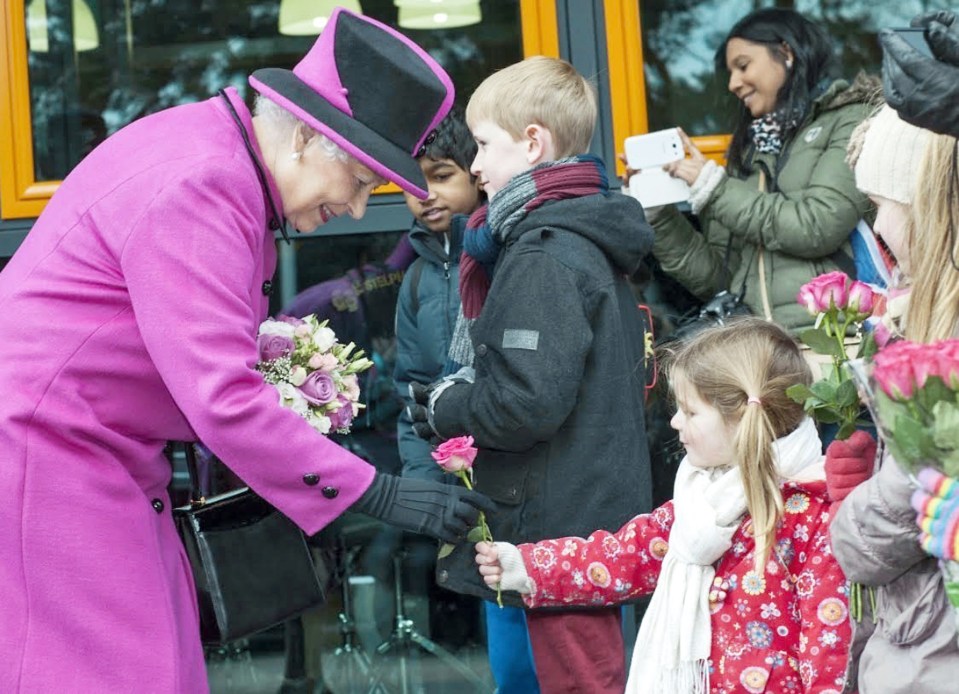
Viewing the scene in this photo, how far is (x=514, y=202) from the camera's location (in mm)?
3762

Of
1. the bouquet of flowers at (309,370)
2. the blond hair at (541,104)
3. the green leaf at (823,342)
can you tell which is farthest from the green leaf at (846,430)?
the blond hair at (541,104)

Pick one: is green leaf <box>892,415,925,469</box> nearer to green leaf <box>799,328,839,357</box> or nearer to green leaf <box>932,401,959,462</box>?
green leaf <box>932,401,959,462</box>

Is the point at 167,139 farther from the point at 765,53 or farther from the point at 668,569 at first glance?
the point at 765,53

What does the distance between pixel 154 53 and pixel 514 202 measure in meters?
1.66

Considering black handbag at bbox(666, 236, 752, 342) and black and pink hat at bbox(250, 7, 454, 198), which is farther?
black handbag at bbox(666, 236, 752, 342)

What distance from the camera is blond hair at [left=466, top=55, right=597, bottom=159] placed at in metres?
3.91

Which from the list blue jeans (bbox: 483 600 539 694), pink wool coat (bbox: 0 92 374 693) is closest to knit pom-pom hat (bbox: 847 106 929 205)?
pink wool coat (bbox: 0 92 374 693)

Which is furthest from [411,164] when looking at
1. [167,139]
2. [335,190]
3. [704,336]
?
[704,336]

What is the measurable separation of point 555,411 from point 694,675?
30.6 inches

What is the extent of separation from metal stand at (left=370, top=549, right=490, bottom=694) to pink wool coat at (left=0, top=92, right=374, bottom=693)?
6.50 ft

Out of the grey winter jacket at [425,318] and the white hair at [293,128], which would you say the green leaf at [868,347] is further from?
the grey winter jacket at [425,318]

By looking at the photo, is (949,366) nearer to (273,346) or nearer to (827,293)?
(827,293)

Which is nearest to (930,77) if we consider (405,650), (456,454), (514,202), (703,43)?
(456,454)

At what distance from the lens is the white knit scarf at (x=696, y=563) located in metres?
3.01
